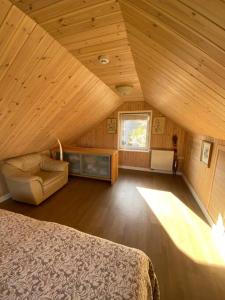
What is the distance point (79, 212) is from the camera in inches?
104

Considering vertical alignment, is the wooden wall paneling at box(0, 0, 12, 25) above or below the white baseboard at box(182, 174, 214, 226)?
above

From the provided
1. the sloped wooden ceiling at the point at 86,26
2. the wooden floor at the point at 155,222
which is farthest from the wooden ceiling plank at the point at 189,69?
the wooden floor at the point at 155,222

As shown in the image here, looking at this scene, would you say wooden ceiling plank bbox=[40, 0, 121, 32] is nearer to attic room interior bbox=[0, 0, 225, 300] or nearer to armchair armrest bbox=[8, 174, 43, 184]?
attic room interior bbox=[0, 0, 225, 300]

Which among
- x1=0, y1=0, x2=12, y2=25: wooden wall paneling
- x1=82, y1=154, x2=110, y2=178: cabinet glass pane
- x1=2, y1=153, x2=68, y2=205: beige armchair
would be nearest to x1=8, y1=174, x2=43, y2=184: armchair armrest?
x1=2, y1=153, x2=68, y2=205: beige armchair

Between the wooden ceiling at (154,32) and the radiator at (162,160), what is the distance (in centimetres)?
300

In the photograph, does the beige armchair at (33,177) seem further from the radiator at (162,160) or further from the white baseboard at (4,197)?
the radiator at (162,160)

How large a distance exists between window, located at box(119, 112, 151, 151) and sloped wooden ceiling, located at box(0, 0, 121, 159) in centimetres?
179

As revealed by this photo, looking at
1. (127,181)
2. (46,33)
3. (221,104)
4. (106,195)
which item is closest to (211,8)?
(221,104)

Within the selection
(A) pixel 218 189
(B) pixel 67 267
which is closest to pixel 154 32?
(B) pixel 67 267

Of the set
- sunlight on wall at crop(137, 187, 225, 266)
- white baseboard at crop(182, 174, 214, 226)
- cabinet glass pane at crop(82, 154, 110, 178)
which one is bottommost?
sunlight on wall at crop(137, 187, 225, 266)

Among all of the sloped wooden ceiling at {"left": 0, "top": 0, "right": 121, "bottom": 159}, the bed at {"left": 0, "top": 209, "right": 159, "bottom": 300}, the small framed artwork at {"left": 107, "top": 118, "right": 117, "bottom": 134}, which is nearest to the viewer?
the bed at {"left": 0, "top": 209, "right": 159, "bottom": 300}

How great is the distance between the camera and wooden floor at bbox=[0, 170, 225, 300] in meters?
1.53

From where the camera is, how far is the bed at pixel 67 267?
82cm

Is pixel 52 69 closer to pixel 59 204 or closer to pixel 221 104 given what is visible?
pixel 221 104
